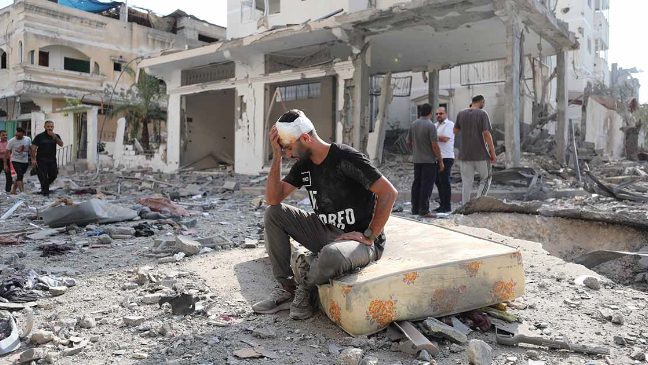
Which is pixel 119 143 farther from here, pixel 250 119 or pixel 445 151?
pixel 445 151

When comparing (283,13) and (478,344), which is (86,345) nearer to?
(478,344)

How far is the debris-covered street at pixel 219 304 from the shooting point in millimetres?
2244

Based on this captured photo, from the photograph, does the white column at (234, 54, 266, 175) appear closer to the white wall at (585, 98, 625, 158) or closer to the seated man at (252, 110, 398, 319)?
the seated man at (252, 110, 398, 319)

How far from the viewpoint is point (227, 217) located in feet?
22.5

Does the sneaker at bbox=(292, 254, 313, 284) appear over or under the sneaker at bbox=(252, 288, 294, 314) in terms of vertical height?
over

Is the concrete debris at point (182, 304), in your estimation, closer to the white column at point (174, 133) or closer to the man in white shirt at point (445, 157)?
the man in white shirt at point (445, 157)

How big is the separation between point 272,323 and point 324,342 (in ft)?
1.29

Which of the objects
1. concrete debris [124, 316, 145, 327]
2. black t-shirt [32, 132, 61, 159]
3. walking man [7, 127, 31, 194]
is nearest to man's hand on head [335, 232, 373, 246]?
concrete debris [124, 316, 145, 327]

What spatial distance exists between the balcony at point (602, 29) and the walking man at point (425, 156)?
29.8 meters

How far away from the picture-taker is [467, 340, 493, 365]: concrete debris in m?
2.05

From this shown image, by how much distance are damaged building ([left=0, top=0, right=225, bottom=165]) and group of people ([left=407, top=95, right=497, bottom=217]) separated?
684 inches

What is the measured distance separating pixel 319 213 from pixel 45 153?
848 centimetres

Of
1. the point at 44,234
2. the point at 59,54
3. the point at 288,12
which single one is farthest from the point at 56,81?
the point at 44,234

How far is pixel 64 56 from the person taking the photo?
2430cm
